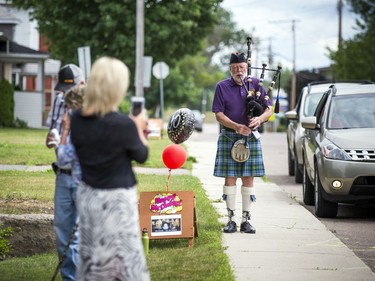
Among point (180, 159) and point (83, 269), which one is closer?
point (83, 269)

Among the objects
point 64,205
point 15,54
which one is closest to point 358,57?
point 15,54

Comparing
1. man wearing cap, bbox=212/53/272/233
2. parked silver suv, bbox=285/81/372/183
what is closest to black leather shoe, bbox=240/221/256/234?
man wearing cap, bbox=212/53/272/233

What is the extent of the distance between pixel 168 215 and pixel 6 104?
1106 inches

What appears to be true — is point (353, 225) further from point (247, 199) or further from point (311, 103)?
point (311, 103)

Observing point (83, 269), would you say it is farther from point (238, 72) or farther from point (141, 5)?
point (141, 5)

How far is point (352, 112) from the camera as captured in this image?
13719 millimetres

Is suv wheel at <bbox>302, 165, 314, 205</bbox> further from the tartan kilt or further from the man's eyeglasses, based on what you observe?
the man's eyeglasses

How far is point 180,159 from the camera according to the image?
31.7 ft

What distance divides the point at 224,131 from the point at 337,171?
7.09 feet

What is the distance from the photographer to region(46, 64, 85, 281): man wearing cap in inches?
292

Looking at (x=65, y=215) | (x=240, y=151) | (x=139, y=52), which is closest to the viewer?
(x=65, y=215)

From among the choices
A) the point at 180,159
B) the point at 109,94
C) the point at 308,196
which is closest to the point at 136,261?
the point at 109,94

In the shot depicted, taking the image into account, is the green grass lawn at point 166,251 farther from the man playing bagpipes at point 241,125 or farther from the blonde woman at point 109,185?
the blonde woman at point 109,185

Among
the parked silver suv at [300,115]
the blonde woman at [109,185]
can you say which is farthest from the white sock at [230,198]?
the parked silver suv at [300,115]
